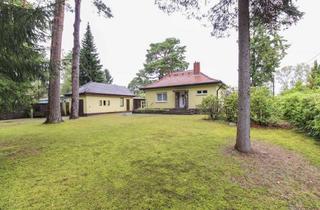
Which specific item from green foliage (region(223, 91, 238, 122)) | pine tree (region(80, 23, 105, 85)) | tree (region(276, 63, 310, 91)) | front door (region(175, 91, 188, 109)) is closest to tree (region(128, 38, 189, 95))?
pine tree (region(80, 23, 105, 85))

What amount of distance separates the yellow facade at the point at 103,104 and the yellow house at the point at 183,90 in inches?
196

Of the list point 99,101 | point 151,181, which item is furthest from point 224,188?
point 99,101

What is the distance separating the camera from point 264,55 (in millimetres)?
22500

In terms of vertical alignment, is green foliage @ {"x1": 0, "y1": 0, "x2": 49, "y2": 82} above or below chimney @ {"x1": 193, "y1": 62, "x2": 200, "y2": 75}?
below

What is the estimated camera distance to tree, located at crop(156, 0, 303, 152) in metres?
5.09

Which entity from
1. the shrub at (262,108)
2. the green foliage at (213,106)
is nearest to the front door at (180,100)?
the green foliage at (213,106)

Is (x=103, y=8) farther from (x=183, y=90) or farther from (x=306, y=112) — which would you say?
(x=183, y=90)

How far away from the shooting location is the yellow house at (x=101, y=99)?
71.2 feet

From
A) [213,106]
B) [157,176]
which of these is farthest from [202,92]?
[157,176]

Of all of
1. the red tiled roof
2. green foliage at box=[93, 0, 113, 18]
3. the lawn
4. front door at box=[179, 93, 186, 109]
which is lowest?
the lawn

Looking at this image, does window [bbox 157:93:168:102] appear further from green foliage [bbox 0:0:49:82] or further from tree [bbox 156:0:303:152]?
green foliage [bbox 0:0:49:82]

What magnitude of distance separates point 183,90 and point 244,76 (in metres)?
16.1

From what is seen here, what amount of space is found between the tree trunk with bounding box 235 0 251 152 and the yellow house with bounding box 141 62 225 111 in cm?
1421

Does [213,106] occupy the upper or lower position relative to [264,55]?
lower
